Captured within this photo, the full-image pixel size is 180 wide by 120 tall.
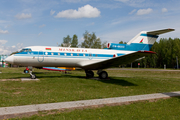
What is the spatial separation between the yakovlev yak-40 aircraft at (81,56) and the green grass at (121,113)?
8953 mm

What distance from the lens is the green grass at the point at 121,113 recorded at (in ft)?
19.7

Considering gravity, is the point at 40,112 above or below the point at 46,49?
below

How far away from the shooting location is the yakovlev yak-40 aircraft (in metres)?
17.7

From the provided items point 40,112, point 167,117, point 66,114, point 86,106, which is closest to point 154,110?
point 167,117

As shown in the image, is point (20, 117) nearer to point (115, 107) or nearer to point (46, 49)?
point (115, 107)

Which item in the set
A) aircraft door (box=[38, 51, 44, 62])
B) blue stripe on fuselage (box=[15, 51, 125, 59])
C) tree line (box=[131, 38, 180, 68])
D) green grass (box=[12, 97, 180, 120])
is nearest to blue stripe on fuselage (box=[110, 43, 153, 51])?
blue stripe on fuselage (box=[15, 51, 125, 59])

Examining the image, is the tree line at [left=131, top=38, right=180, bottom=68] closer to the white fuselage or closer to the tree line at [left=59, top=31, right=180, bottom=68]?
the tree line at [left=59, top=31, right=180, bottom=68]

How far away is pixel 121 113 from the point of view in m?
6.61

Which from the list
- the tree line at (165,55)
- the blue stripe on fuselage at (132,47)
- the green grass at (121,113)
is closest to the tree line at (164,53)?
the tree line at (165,55)

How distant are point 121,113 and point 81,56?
13.8 metres

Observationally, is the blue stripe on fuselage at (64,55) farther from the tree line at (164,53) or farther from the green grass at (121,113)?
the tree line at (164,53)

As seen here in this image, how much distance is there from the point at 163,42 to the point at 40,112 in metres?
96.2

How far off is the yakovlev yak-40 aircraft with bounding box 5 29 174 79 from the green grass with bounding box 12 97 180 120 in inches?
352

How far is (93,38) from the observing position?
56656mm
